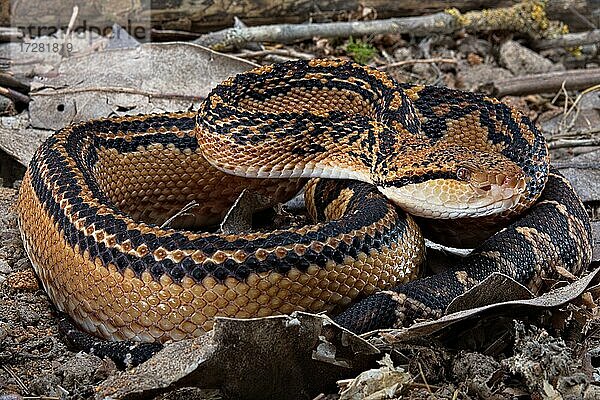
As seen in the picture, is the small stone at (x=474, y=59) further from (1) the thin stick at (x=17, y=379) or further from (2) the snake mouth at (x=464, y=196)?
(1) the thin stick at (x=17, y=379)

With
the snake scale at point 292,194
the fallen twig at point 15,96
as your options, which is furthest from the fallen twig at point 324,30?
the snake scale at point 292,194

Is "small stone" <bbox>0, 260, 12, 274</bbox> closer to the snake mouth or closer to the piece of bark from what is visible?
the snake mouth

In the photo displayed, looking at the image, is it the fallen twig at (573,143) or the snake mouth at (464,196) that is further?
the fallen twig at (573,143)

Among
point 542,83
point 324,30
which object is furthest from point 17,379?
point 542,83

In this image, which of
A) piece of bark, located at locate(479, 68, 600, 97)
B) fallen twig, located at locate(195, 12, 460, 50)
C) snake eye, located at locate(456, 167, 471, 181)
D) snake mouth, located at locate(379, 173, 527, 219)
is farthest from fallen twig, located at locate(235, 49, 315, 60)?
snake eye, located at locate(456, 167, 471, 181)

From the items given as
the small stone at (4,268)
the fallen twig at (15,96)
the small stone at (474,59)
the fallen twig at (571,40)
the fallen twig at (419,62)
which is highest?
the fallen twig at (571,40)

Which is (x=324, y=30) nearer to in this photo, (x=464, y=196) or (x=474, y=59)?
(x=474, y=59)

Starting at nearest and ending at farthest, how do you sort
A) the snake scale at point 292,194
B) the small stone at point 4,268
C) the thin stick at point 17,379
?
the thin stick at point 17,379, the snake scale at point 292,194, the small stone at point 4,268
